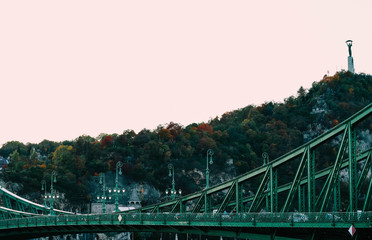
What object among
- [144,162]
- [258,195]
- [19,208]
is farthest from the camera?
[144,162]

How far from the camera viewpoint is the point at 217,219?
61281mm

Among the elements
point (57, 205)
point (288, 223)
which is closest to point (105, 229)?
point (288, 223)

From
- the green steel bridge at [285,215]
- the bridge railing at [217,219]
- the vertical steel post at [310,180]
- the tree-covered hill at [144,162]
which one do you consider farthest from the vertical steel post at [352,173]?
the tree-covered hill at [144,162]

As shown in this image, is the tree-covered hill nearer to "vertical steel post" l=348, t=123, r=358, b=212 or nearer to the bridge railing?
the bridge railing

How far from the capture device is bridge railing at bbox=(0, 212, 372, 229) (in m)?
50.0

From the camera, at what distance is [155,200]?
175 m

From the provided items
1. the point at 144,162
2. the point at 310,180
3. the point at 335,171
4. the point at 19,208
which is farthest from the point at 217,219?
the point at 144,162

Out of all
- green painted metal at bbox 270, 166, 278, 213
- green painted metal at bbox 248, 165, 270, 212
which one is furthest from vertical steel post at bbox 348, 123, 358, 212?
green painted metal at bbox 248, 165, 270, 212

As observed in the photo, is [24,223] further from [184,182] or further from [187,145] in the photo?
[187,145]

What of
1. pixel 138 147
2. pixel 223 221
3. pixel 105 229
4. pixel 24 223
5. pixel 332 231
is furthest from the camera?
A: pixel 138 147

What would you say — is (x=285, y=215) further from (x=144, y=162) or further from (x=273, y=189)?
(x=144, y=162)

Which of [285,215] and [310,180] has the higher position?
[310,180]

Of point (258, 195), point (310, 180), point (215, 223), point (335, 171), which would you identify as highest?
point (335, 171)

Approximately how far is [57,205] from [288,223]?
4617 inches
